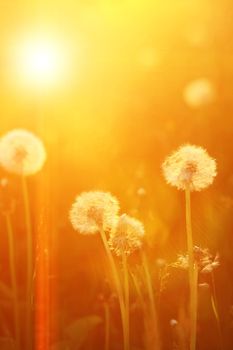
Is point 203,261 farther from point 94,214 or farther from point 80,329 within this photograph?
point 80,329

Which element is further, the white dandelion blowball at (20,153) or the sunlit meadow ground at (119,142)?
the white dandelion blowball at (20,153)

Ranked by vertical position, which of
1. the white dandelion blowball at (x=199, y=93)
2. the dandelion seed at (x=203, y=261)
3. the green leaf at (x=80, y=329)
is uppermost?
the white dandelion blowball at (x=199, y=93)

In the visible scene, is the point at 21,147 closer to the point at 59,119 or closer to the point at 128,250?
the point at 128,250

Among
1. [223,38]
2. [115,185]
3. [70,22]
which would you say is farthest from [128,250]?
[70,22]

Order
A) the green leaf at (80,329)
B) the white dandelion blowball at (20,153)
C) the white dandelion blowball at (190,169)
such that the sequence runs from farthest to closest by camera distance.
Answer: the white dandelion blowball at (20,153), the green leaf at (80,329), the white dandelion blowball at (190,169)

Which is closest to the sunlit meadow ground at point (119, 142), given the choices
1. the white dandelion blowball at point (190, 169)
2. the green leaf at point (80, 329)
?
the green leaf at point (80, 329)

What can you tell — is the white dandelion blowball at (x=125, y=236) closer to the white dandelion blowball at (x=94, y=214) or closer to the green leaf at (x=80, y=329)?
the white dandelion blowball at (x=94, y=214)
